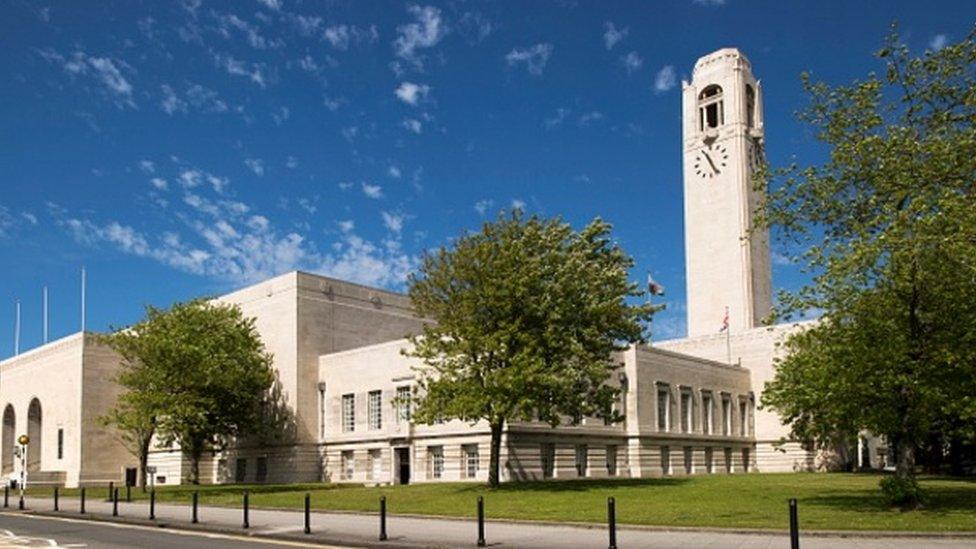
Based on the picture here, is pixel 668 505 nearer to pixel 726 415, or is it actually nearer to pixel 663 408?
pixel 663 408

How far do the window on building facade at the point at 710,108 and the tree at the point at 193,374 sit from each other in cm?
5769

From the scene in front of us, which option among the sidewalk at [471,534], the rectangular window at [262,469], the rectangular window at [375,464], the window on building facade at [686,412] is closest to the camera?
the sidewalk at [471,534]

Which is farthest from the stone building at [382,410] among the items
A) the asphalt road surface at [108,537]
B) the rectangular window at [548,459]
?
the asphalt road surface at [108,537]

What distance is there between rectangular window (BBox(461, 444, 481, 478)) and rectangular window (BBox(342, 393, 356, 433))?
10.2 m

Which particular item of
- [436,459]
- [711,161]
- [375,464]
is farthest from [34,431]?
[711,161]

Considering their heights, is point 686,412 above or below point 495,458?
above

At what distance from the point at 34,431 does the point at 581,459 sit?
164ft

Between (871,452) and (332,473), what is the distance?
2338 inches

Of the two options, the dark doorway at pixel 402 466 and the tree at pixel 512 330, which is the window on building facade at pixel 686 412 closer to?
the dark doorway at pixel 402 466

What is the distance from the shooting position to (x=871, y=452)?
96500 millimetres

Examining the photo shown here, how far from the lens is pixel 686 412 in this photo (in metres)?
70.4

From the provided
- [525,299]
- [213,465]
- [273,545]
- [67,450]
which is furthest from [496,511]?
[67,450]

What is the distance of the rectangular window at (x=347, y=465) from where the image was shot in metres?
61.2

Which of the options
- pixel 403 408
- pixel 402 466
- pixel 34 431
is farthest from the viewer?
pixel 34 431
